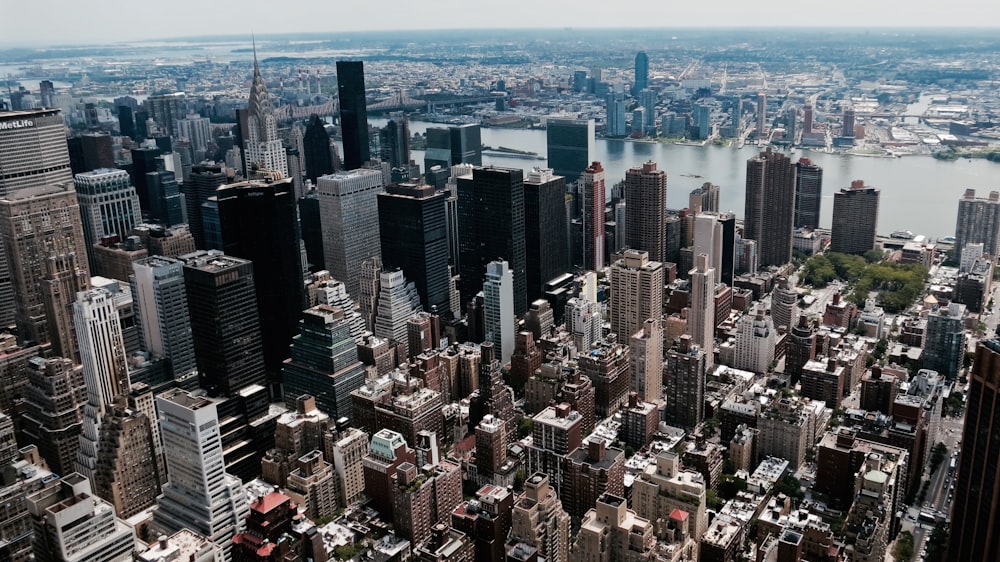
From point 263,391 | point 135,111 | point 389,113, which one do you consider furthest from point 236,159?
point 263,391

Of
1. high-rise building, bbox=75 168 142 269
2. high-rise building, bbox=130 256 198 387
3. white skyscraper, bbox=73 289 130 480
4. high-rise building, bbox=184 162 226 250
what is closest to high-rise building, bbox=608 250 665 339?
high-rise building, bbox=130 256 198 387

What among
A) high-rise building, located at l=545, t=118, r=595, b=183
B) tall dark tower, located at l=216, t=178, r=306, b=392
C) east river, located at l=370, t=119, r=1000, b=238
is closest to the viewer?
tall dark tower, located at l=216, t=178, r=306, b=392

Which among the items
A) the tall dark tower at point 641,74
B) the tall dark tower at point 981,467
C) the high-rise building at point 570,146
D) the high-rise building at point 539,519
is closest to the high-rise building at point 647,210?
the high-rise building at point 570,146

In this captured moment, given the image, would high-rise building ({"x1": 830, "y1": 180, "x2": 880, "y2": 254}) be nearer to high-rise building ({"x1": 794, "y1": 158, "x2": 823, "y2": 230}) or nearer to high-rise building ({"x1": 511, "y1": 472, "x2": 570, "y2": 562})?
high-rise building ({"x1": 794, "y1": 158, "x2": 823, "y2": 230})

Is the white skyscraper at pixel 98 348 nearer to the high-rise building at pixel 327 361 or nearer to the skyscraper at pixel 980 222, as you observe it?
the high-rise building at pixel 327 361

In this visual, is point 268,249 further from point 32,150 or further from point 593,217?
point 593,217

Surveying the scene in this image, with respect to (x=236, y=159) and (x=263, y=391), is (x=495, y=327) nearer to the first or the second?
(x=263, y=391)

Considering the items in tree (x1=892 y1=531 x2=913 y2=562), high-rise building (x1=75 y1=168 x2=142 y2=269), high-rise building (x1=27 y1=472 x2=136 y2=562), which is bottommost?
tree (x1=892 y1=531 x2=913 y2=562)
